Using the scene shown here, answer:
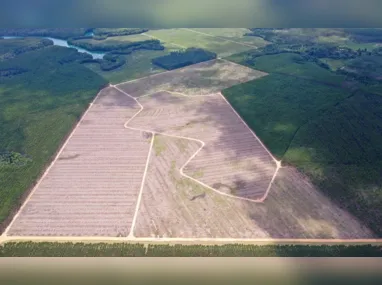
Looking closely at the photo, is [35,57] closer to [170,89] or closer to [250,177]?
[170,89]

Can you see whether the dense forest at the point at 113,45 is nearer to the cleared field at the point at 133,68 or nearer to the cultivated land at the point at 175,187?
the cleared field at the point at 133,68

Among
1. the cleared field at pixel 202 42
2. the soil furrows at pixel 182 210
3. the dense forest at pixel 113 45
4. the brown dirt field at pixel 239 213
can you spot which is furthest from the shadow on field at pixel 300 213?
the dense forest at pixel 113 45

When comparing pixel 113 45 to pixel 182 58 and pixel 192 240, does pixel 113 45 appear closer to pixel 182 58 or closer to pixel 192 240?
pixel 182 58

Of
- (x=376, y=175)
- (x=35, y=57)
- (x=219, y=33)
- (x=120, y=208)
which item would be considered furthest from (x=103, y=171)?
(x=219, y=33)

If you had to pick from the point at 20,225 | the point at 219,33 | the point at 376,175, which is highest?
the point at 219,33

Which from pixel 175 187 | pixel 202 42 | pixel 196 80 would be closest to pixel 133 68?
pixel 196 80

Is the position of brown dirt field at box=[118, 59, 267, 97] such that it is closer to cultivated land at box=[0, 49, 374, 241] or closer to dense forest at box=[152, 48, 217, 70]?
dense forest at box=[152, 48, 217, 70]
